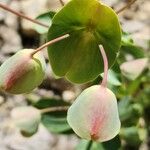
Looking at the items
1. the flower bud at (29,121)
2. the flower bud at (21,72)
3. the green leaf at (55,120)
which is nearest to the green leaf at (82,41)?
the flower bud at (21,72)

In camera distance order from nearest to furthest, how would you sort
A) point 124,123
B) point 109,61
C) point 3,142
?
1. point 109,61
2. point 124,123
3. point 3,142

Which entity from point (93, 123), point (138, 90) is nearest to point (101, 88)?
point (93, 123)

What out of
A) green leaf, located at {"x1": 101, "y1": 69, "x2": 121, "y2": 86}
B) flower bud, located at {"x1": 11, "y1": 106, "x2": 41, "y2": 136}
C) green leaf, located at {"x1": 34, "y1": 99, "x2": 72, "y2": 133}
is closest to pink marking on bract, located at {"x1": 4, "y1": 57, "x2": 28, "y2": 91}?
green leaf, located at {"x1": 101, "y1": 69, "x2": 121, "y2": 86}

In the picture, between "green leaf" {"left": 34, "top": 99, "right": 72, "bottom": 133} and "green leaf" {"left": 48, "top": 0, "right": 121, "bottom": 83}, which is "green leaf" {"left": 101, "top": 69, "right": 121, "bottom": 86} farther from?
"green leaf" {"left": 34, "top": 99, "right": 72, "bottom": 133}

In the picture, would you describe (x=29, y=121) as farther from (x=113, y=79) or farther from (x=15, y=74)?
(x=15, y=74)

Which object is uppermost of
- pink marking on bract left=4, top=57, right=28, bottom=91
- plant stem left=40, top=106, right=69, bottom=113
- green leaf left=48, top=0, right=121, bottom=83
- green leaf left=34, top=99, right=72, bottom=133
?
pink marking on bract left=4, top=57, right=28, bottom=91

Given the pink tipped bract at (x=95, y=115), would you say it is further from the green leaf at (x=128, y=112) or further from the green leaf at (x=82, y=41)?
the green leaf at (x=128, y=112)

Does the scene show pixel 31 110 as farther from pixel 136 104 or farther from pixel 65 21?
pixel 65 21
